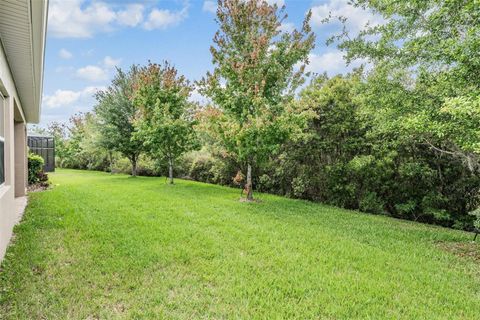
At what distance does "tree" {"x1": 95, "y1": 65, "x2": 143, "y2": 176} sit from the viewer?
19.8 metres

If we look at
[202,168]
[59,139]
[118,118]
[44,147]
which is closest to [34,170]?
[118,118]

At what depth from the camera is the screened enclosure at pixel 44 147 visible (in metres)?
22.9

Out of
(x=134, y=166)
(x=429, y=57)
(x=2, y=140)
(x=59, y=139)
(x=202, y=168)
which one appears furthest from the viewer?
(x=59, y=139)

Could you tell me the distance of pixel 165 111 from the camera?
52.3 feet

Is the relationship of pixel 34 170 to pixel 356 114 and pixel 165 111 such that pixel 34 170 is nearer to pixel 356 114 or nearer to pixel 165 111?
pixel 165 111

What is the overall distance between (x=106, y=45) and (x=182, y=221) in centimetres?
1160

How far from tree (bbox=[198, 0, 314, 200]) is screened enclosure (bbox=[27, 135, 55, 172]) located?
708 inches

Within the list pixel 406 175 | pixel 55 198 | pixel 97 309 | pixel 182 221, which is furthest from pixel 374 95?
pixel 55 198

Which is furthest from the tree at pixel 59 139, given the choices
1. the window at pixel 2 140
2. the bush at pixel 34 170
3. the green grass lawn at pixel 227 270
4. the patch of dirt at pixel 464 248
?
the patch of dirt at pixel 464 248

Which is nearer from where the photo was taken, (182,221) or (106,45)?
(182,221)

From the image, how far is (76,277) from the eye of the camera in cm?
428

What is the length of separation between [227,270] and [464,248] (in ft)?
17.1

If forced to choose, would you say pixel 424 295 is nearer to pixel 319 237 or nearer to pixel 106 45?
pixel 319 237

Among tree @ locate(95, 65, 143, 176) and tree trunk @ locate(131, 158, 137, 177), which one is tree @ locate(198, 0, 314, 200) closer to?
tree @ locate(95, 65, 143, 176)
